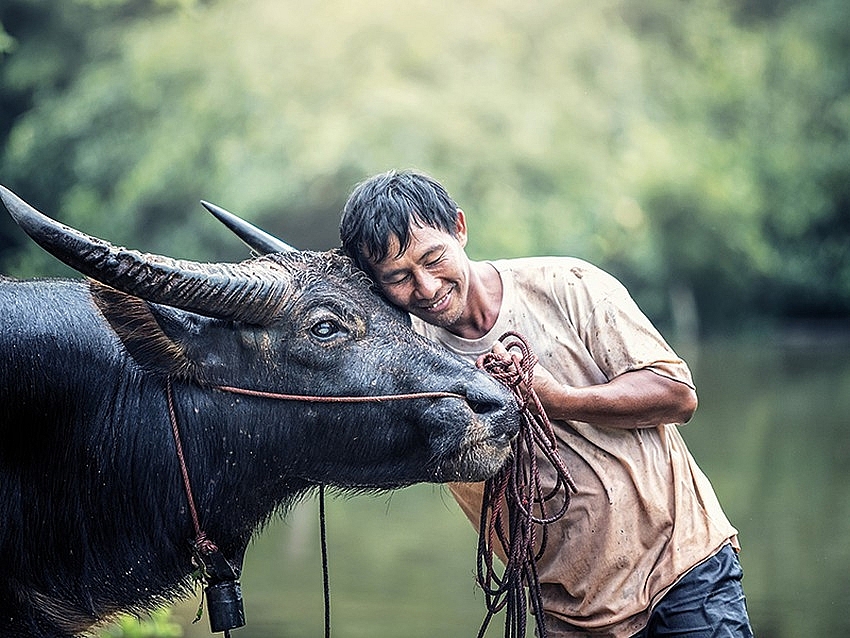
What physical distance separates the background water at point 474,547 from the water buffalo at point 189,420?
223 cm

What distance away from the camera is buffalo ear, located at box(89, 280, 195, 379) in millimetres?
3389

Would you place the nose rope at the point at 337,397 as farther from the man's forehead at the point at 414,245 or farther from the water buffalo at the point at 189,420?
the man's forehead at the point at 414,245

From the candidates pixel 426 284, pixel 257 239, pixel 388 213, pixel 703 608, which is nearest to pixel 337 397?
pixel 426 284

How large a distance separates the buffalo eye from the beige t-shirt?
1.44 feet

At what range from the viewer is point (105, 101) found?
553 inches

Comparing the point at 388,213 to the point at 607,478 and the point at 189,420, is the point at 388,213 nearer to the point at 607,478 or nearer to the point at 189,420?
the point at 189,420

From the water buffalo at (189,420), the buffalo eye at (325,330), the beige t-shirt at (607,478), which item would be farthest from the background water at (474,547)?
the buffalo eye at (325,330)

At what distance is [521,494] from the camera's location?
3.58 meters

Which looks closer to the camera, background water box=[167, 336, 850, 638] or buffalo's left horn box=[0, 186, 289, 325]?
buffalo's left horn box=[0, 186, 289, 325]

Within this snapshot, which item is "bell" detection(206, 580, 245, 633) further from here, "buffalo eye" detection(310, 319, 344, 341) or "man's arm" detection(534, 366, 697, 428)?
"man's arm" detection(534, 366, 697, 428)

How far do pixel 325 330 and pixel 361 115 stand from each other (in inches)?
494

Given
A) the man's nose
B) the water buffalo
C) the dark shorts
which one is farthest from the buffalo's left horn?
the dark shorts

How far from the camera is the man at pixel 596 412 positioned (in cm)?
365

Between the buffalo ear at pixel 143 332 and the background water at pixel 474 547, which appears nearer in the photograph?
the buffalo ear at pixel 143 332
